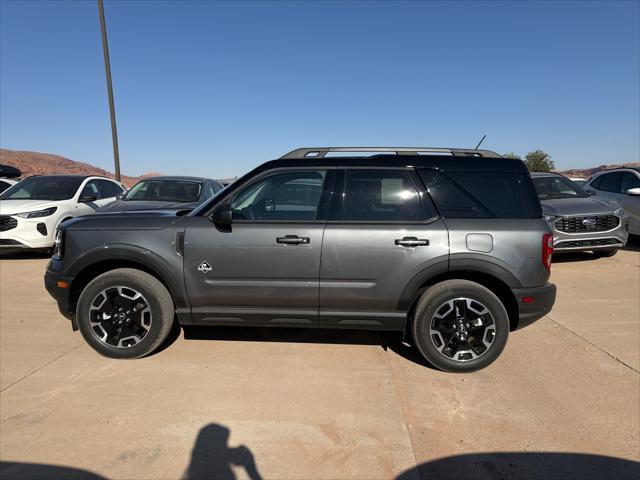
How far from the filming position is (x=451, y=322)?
3330 mm

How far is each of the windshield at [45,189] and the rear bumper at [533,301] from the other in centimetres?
864

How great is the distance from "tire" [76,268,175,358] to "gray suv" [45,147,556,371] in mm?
10

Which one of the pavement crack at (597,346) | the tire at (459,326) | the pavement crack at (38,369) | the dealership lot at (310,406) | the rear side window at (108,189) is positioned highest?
the rear side window at (108,189)

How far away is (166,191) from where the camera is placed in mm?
8219

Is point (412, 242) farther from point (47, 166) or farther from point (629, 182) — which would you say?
point (47, 166)

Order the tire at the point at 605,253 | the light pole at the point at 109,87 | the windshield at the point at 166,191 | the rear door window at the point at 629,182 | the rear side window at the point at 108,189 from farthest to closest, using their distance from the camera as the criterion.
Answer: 1. the light pole at the point at 109,87
2. the rear side window at the point at 108,189
3. the rear door window at the point at 629,182
4. the windshield at the point at 166,191
5. the tire at the point at 605,253

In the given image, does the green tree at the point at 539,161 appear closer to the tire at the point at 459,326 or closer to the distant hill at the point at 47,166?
the distant hill at the point at 47,166

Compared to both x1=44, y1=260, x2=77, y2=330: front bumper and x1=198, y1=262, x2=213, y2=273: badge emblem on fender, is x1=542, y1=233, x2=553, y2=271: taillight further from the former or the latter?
x1=44, y1=260, x2=77, y2=330: front bumper

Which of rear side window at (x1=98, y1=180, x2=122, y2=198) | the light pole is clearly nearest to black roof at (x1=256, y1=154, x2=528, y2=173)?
rear side window at (x1=98, y1=180, x2=122, y2=198)

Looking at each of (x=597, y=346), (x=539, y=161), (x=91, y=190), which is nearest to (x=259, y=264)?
(x=597, y=346)

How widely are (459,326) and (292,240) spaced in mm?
1594

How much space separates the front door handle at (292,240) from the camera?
130 inches

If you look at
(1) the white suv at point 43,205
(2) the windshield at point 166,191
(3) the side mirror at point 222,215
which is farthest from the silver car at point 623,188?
(1) the white suv at point 43,205

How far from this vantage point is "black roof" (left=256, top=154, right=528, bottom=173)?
134 inches
